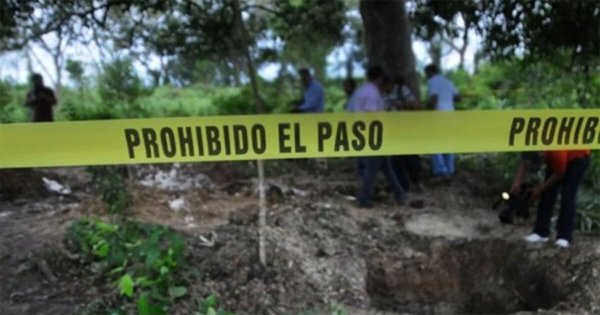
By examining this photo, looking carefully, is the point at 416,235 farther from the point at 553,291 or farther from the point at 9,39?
the point at 9,39

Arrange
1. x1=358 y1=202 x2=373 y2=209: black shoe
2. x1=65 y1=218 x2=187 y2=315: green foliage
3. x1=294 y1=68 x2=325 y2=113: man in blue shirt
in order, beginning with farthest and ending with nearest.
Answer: x1=294 y1=68 x2=325 y2=113: man in blue shirt → x1=358 y1=202 x2=373 y2=209: black shoe → x1=65 y1=218 x2=187 y2=315: green foliage

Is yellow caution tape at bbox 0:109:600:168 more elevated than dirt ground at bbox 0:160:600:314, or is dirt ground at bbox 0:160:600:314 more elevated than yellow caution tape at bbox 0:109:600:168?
yellow caution tape at bbox 0:109:600:168

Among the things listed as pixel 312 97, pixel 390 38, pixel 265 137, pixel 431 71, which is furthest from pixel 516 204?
pixel 312 97

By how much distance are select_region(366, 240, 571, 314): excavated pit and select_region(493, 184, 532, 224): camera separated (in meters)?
0.38

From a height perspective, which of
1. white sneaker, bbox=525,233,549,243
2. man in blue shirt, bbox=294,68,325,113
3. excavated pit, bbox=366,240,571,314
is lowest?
excavated pit, bbox=366,240,571,314

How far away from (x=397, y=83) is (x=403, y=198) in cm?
159

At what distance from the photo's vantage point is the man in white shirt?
847 cm

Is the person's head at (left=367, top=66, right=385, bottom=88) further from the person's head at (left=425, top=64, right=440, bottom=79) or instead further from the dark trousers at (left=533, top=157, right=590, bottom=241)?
the dark trousers at (left=533, top=157, right=590, bottom=241)

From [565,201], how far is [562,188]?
116 millimetres

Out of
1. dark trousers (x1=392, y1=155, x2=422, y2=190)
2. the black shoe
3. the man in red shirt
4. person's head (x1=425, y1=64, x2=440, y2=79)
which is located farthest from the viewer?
person's head (x1=425, y1=64, x2=440, y2=79)

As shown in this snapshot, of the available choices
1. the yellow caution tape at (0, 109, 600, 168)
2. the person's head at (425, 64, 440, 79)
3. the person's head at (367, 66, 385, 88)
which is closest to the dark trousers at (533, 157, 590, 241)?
the yellow caution tape at (0, 109, 600, 168)

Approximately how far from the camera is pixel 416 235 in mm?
6465

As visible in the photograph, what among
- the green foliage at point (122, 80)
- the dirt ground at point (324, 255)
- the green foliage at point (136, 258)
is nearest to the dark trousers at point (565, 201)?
the dirt ground at point (324, 255)

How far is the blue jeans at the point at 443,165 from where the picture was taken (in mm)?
8531
